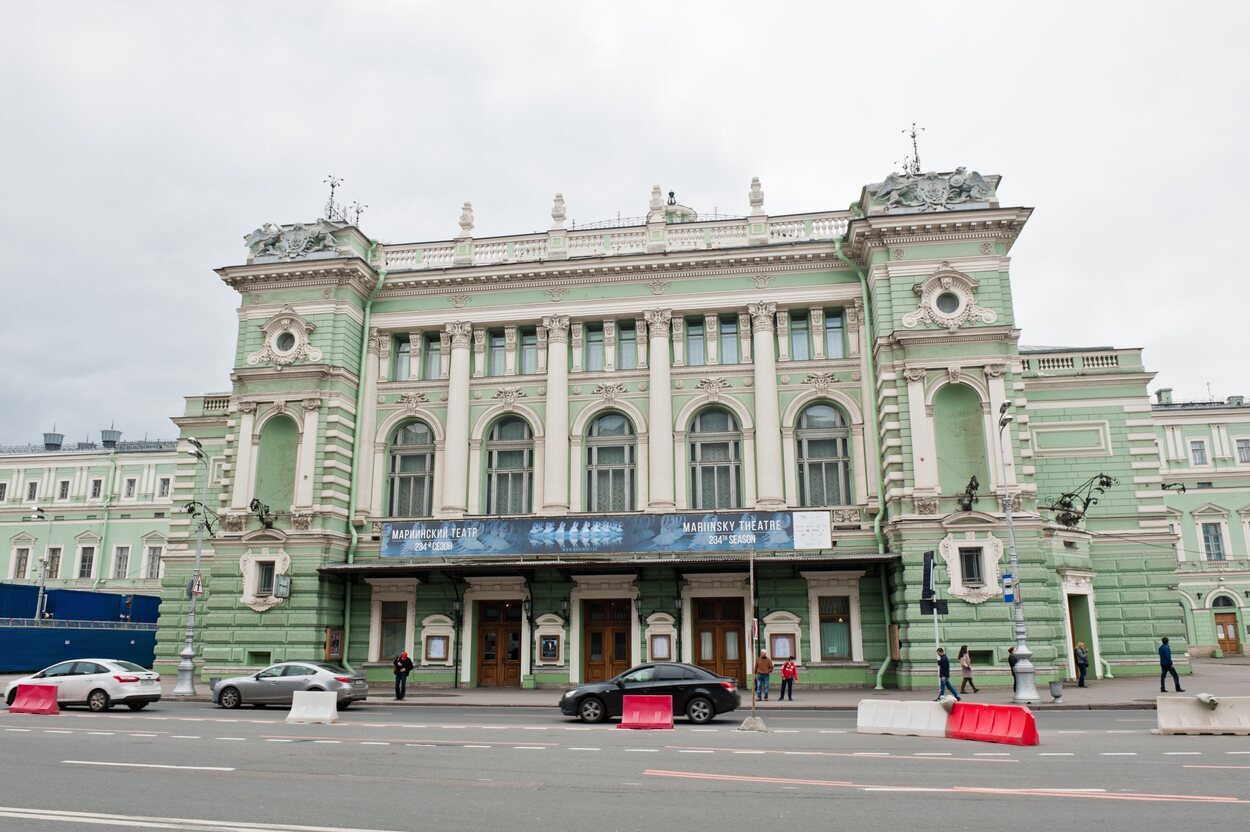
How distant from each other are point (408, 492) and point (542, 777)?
983 inches

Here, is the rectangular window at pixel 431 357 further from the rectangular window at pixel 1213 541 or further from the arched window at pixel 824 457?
the rectangular window at pixel 1213 541

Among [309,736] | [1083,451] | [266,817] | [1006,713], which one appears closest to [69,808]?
[266,817]

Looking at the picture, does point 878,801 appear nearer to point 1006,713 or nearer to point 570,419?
point 1006,713

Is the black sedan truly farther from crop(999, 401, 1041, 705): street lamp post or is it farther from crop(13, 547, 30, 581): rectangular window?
crop(13, 547, 30, 581): rectangular window

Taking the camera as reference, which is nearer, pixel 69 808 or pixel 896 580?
pixel 69 808

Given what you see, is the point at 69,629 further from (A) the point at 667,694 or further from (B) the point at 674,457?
(A) the point at 667,694

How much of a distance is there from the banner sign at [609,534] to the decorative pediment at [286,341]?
7.73 meters

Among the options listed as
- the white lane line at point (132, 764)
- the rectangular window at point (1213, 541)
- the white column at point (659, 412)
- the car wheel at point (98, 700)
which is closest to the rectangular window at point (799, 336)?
the white column at point (659, 412)

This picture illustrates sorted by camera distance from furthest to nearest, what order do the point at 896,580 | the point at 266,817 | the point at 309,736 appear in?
the point at 896,580
the point at 309,736
the point at 266,817

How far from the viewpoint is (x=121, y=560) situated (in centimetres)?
6756

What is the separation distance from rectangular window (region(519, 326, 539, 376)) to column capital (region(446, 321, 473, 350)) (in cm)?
215

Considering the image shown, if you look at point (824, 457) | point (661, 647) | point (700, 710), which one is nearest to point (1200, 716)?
Answer: point (700, 710)

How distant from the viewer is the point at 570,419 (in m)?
35.7

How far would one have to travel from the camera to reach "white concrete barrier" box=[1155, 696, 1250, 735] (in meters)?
17.8
